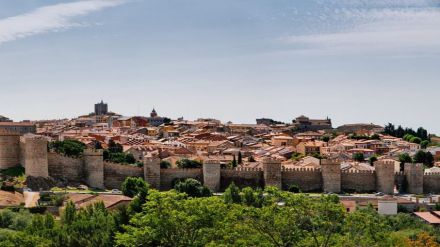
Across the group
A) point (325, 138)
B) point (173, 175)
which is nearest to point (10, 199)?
point (173, 175)

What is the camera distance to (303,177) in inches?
1706

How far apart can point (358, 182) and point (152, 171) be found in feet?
39.5

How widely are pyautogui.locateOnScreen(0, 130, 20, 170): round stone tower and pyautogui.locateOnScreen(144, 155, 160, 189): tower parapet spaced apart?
22.8 feet

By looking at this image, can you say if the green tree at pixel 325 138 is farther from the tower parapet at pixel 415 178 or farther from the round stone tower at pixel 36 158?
the round stone tower at pixel 36 158

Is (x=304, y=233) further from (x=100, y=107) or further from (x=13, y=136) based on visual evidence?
(x=100, y=107)

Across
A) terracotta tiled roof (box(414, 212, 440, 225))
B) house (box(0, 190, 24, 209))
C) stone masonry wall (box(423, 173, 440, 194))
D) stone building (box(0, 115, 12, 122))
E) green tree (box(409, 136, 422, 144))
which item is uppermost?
stone building (box(0, 115, 12, 122))

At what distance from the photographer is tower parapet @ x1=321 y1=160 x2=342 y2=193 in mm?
42875

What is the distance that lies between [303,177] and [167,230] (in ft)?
75.7

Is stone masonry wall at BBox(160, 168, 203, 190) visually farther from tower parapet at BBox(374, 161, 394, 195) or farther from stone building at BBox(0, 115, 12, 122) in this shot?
stone building at BBox(0, 115, 12, 122)

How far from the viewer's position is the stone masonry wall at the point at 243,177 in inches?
1683

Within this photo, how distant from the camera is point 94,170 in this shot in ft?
133

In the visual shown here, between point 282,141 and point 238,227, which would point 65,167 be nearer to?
point 238,227

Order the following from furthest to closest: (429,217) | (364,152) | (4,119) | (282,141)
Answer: (4,119) < (282,141) < (364,152) < (429,217)

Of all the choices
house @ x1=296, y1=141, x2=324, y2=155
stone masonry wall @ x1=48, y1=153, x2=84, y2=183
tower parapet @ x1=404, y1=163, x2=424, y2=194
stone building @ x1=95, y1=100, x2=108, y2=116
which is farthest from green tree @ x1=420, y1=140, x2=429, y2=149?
stone building @ x1=95, y1=100, x2=108, y2=116
